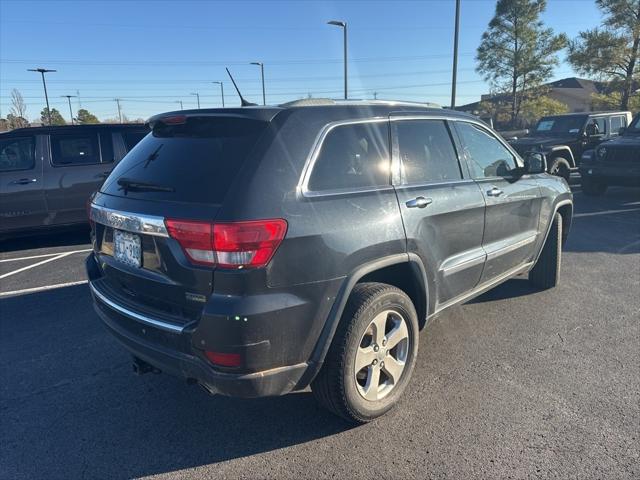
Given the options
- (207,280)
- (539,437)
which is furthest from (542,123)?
(207,280)

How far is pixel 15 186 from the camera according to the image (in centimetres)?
653

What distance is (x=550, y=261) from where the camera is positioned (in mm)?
4734

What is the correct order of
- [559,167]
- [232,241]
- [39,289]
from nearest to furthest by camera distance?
[232,241], [39,289], [559,167]

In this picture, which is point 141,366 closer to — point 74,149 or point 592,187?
point 74,149

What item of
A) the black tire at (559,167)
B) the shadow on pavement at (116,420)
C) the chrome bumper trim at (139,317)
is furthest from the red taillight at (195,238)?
the black tire at (559,167)

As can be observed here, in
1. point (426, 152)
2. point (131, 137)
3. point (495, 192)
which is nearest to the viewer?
point (426, 152)

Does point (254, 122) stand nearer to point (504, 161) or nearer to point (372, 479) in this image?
point (372, 479)

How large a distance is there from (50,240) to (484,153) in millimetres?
7009

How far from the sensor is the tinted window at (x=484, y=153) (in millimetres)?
3598

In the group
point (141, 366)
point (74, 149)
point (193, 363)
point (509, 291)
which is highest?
point (74, 149)

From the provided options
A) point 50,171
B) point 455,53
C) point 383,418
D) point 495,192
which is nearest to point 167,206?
point 383,418

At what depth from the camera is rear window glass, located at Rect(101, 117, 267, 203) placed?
2.30m

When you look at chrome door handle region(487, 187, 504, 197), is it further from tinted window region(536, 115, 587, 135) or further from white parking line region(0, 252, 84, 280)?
tinted window region(536, 115, 587, 135)

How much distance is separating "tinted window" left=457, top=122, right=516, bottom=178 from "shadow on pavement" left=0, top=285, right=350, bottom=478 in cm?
219
